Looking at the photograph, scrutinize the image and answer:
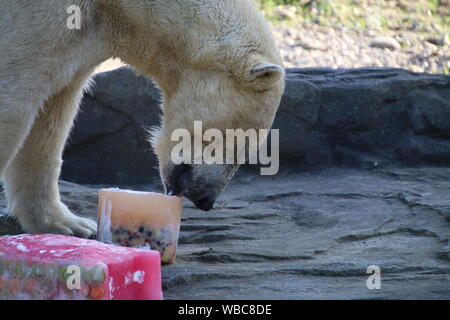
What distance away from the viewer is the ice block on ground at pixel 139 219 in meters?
3.09

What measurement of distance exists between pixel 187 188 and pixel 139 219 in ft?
0.76

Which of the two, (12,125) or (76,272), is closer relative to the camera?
(76,272)

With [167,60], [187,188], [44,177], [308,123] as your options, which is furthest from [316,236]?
[308,123]

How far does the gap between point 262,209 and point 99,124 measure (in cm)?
166

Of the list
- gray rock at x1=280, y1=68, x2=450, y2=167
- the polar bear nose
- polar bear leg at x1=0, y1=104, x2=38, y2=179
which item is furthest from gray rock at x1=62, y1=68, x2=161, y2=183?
polar bear leg at x1=0, y1=104, x2=38, y2=179

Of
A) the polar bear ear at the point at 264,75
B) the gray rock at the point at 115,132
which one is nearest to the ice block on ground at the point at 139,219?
the polar bear ear at the point at 264,75

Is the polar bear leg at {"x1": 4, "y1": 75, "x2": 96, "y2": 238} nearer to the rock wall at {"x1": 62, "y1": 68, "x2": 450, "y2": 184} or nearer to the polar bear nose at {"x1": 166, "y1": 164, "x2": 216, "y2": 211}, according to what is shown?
the polar bear nose at {"x1": 166, "y1": 164, "x2": 216, "y2": 211}

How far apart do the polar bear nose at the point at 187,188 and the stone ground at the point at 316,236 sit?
0.24 meters

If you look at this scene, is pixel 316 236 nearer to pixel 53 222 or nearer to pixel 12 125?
pixel 53 222

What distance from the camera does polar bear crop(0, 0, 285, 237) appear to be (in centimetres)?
288

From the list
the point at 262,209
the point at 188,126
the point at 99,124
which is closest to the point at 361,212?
the point at 262,209

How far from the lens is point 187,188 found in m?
3.18

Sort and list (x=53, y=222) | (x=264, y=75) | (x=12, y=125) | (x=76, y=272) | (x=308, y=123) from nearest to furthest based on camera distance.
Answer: (x=76, y=272) → (x=12, y=125) → (x=264, y=75) → (x=53, y=222) → (x=308, y=123)

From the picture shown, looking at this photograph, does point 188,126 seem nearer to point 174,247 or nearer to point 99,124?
point 174,247
